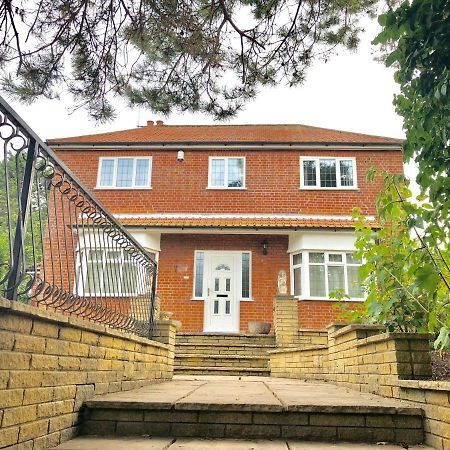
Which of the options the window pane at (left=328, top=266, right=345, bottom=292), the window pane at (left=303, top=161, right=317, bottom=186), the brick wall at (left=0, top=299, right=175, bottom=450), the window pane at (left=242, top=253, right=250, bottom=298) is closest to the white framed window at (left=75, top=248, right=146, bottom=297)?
the brick wall at (left=0, top=299, right=175, bottom=450)

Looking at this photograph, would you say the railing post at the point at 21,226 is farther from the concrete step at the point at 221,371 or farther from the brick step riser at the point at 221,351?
the brick step riser at the point at 221,351

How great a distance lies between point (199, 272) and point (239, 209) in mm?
2472

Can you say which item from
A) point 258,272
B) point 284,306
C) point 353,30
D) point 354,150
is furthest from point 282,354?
point 354,150

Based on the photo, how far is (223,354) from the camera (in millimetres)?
9555

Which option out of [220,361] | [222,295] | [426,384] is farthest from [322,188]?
[426,384]

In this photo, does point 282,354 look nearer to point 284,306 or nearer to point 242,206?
point 284,306

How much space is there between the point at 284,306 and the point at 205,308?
3237mm

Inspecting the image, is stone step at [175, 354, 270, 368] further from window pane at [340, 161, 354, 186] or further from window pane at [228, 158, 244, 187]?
window pane at [340, 161, 354, 186]

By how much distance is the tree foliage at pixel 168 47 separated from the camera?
450 centimetres

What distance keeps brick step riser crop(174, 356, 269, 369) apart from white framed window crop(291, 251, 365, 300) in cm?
348

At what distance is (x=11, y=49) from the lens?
4.28 metres

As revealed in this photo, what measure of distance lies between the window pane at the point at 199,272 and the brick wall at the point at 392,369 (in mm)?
7100

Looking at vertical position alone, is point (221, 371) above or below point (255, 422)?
above

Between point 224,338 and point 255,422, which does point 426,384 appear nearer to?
point 255,422
